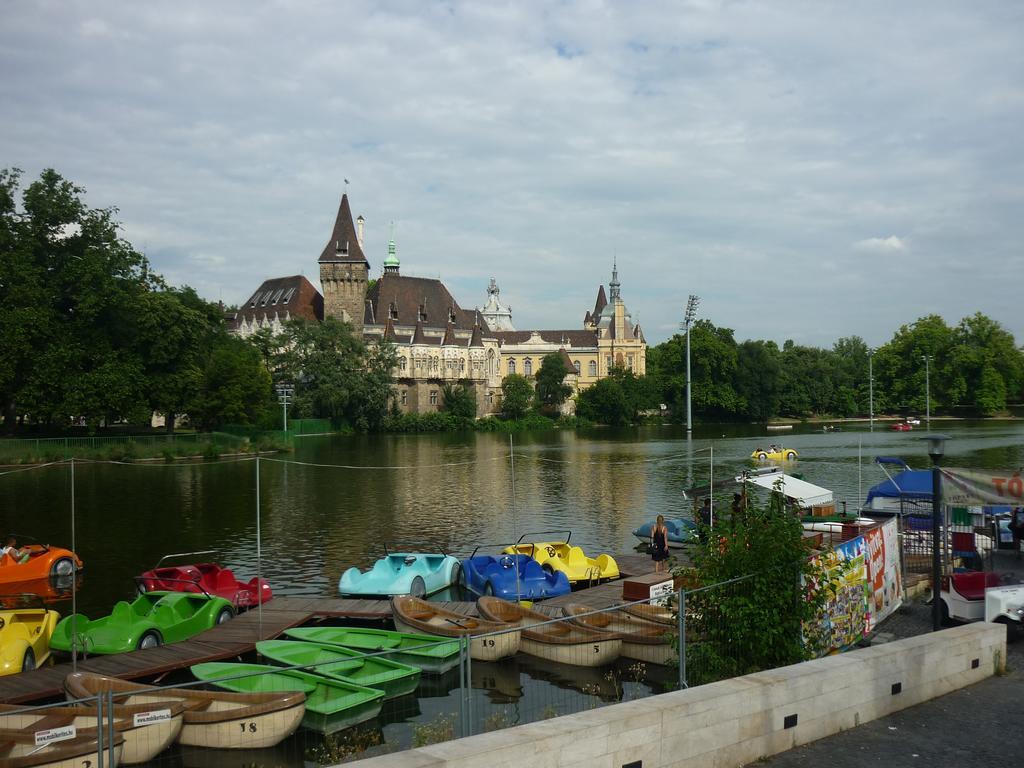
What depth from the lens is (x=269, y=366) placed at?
279 feet

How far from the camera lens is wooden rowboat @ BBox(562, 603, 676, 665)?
12.7m

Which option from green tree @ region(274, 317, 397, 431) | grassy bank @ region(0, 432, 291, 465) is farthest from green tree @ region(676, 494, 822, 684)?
green tree @ region(274, 317, 397, 431)

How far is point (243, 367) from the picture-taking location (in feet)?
221

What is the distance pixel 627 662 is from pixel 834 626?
373cm

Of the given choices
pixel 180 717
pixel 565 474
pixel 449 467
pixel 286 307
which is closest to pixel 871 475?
pixel 565 474

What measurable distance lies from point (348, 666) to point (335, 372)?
7256 cm

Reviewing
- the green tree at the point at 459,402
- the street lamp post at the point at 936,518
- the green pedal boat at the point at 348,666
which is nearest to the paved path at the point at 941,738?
the street lamp post at the point at 936,518

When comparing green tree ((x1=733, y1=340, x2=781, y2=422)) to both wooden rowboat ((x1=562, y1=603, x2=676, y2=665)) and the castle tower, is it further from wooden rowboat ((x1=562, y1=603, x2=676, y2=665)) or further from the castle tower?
wooden rowboat ((x1=562, y1=603, x2=676, y2=665))

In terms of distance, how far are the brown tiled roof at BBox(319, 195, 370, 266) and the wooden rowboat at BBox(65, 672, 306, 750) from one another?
9936cm

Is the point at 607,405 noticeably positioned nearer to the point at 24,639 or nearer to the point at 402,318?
the point at 402,318

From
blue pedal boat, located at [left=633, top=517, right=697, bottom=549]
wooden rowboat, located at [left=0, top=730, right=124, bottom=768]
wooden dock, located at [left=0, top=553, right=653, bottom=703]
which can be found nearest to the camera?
wooden rowboat, located at [left=0, top=730, right=124, bottom=768]

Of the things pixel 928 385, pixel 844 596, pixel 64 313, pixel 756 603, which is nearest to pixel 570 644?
pixel 844 596

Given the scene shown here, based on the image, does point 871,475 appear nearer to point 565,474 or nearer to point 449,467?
point 565,474

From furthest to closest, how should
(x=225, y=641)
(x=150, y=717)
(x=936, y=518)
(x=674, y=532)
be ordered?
(x=674, y=532), (x=225, y=641), (x=936, y=518), (x=150, y=717)
